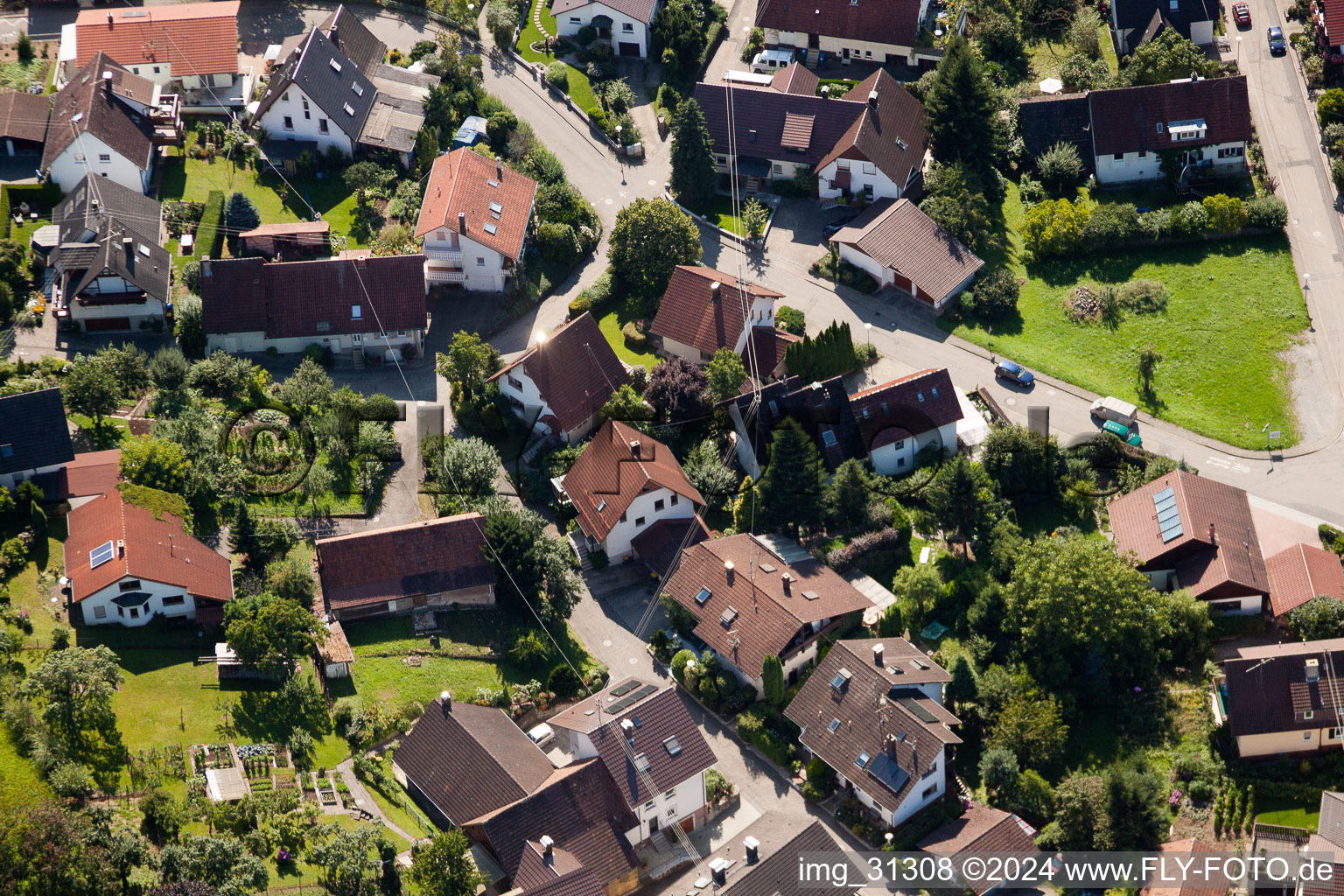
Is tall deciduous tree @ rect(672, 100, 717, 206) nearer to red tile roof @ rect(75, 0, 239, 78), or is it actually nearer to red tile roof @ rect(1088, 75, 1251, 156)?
red tile roof @ rect(1088, 75, 1251, 156)

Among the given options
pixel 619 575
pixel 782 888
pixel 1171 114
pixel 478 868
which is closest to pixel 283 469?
pixel 619 575

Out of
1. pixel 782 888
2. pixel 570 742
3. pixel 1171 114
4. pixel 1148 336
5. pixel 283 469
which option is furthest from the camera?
pixel 1171 114

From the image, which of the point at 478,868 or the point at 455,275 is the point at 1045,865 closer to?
the point at 478,868

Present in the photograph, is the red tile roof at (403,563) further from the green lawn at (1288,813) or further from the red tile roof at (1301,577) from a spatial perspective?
the red tile roof at (1301,577)

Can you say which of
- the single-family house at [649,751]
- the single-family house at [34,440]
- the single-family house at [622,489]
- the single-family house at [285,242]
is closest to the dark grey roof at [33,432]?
the single-family house at [34,440]

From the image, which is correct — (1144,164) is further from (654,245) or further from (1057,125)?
(654,245)

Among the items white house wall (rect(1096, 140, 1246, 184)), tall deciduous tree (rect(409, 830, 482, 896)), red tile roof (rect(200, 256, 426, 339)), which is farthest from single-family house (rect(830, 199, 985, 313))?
tall deciduous tree (rect(409, 830, 482, 896))
